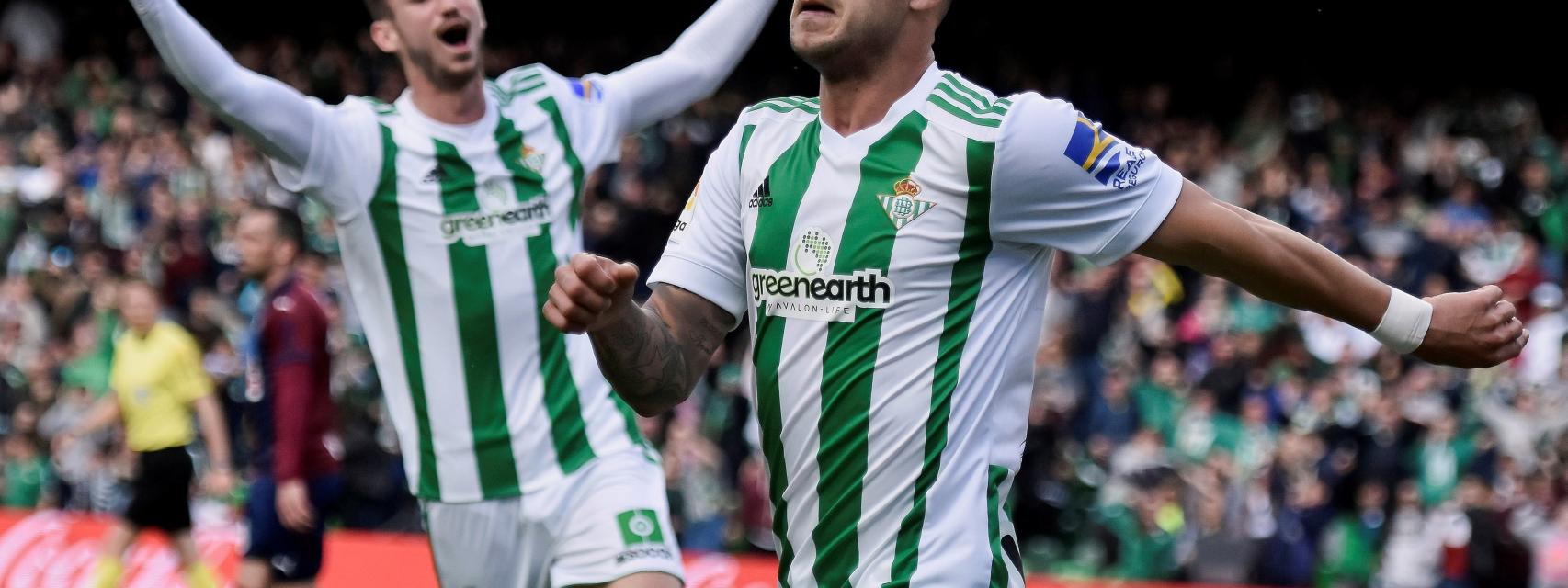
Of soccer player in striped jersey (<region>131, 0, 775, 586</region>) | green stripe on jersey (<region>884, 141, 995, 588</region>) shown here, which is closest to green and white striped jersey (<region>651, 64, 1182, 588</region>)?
green stripe on jersey (<region>884, 141, 995, 588</region>)

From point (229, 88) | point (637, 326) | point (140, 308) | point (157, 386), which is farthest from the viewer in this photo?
point (140, 308)

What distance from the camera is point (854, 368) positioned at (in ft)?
13.5

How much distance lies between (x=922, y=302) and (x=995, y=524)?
49 cm

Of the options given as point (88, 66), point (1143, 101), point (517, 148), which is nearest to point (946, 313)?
point (517, 148)

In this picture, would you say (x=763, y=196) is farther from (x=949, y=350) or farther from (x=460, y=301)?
(x=460, y=301)

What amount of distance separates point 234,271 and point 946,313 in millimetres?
13792

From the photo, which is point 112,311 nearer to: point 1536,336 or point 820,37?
point 1536,336

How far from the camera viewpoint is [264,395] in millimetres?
7949

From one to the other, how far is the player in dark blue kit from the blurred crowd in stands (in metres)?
1.72

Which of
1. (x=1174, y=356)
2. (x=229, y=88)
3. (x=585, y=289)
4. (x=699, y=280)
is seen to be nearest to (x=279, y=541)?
(x=229, y=88)

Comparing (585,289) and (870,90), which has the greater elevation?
(870,90)

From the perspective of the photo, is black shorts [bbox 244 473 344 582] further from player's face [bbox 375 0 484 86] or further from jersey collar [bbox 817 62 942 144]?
jersey collar [bbox 817 62 942 144]

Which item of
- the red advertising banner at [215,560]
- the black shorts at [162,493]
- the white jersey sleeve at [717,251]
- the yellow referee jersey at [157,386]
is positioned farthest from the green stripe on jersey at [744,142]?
the yellow referee jersey at [157,386]

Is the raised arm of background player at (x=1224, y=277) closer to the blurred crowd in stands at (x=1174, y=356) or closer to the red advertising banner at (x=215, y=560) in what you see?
the blurred crowd in stands at (x=1174, y=356)
